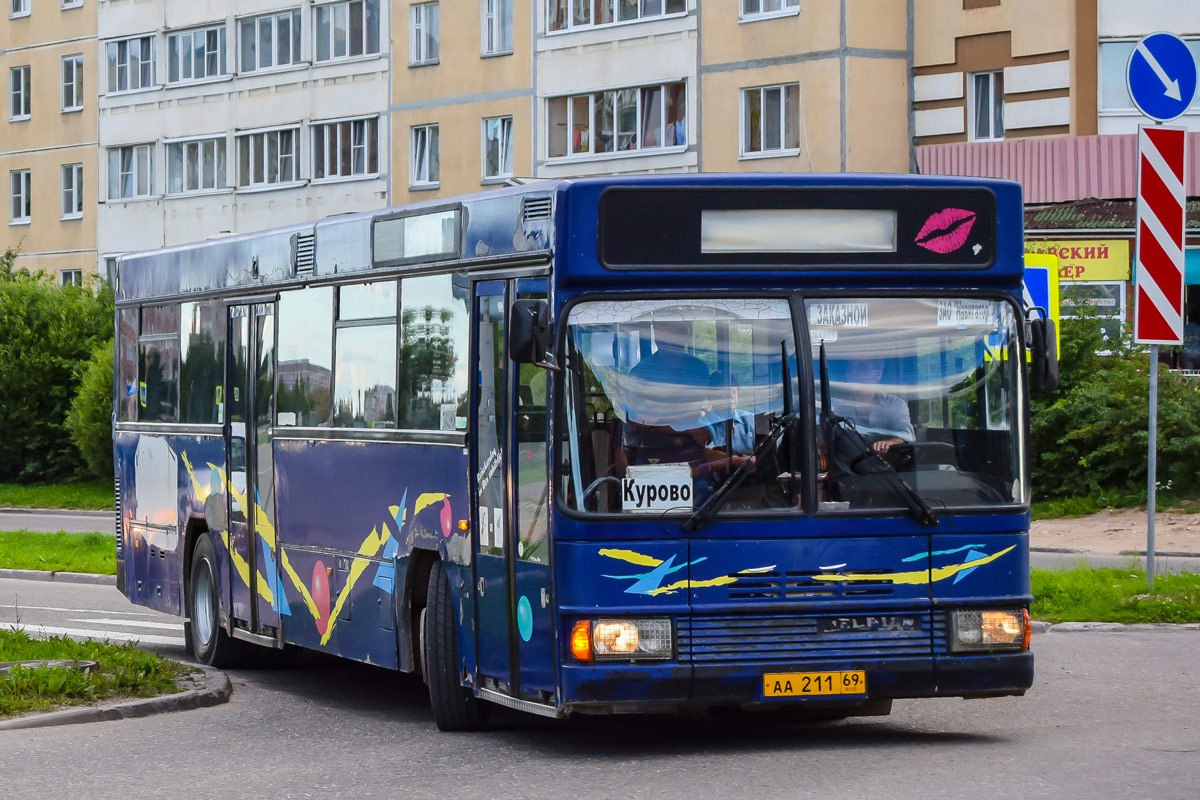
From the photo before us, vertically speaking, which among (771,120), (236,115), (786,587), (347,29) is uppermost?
(347,29)

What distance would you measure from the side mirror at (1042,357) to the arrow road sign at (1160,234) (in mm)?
6295

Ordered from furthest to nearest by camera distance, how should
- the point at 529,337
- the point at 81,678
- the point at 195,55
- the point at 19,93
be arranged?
the point at 19,93 < the point at 195,55 < the point at 81,678 < the point at 529,337

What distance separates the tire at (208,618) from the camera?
15.7 m

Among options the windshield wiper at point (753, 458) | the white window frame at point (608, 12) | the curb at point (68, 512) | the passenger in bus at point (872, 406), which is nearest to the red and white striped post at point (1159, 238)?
the passenger in bus at point (872, 406)

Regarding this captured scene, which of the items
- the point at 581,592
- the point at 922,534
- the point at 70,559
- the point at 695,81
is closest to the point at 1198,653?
the point at 922,534

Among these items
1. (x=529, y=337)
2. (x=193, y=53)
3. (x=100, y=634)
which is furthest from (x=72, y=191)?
(x=529, y=337)

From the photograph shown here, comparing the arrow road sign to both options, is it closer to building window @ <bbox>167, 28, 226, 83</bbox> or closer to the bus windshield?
the bus windshield

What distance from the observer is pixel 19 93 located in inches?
2670

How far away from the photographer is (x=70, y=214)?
216 ft

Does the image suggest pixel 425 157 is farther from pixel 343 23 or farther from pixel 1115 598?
pixel 1115 598

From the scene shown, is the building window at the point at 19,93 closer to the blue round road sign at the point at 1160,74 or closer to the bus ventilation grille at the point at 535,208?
the blue round road sign at the point at 1160,74

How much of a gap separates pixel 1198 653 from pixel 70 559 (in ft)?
54.7

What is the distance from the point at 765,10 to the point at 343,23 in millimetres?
14496

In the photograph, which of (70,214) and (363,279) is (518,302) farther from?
(70,214)
